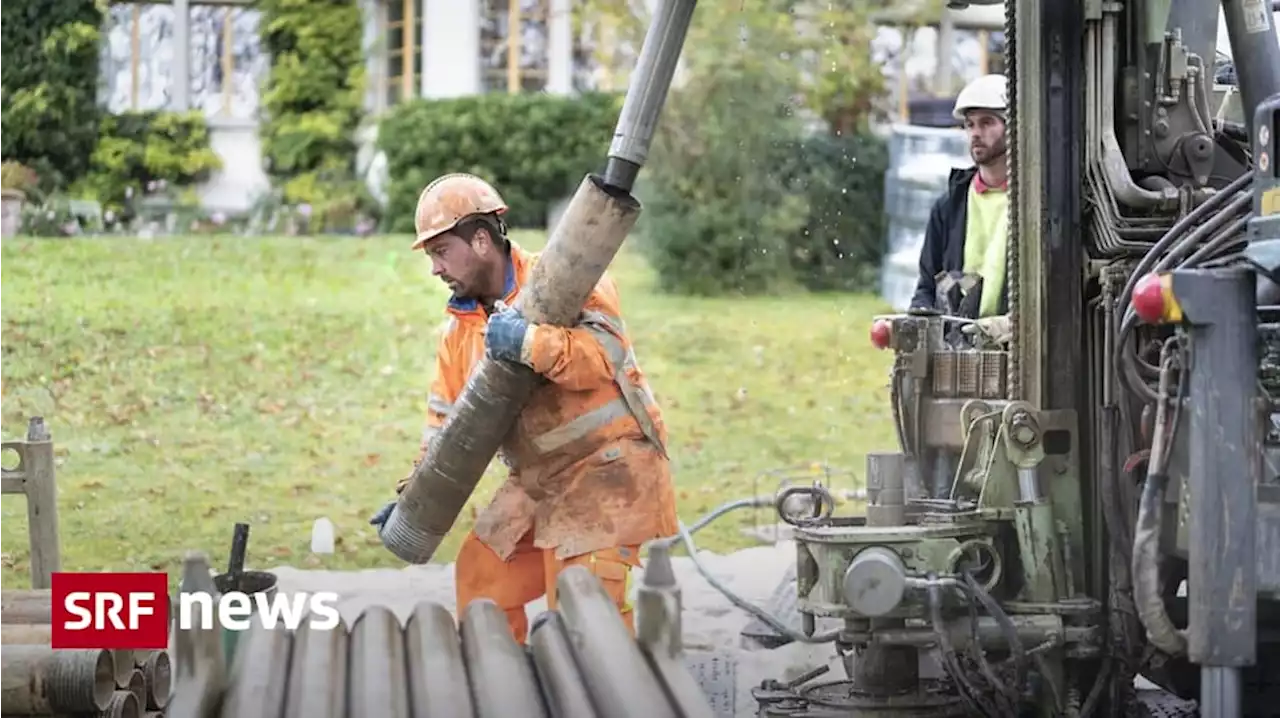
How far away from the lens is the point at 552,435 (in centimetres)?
529

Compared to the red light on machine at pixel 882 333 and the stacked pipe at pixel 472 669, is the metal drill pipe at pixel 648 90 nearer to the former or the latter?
the red light on machine at pixel 882 333

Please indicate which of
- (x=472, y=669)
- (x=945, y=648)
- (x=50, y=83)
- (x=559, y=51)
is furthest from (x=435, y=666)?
(x=559, y=51)

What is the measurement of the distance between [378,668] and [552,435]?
1305 mm

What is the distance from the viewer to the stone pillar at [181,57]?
13164mm

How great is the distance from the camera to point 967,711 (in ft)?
16.1

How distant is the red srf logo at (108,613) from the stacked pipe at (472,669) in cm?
33

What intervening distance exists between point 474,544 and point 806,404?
23.2 feet

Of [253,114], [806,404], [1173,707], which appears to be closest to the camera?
[1173,707]

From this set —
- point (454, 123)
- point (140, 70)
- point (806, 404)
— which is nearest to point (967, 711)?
point (806, 404)

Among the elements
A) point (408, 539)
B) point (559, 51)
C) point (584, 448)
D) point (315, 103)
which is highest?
point (559, 51)

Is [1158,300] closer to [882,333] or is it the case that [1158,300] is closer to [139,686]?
[882,333]

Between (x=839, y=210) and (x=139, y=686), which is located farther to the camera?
(x=839, y=210)

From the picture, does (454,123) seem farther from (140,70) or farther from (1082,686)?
(1082,686)

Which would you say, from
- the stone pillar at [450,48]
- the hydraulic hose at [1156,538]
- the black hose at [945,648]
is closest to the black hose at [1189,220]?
the hydraulic hose at [1156,538]
